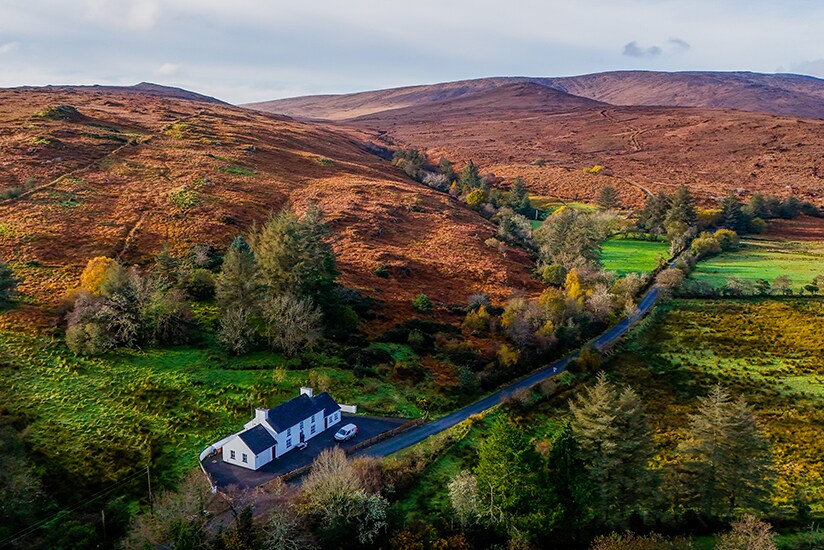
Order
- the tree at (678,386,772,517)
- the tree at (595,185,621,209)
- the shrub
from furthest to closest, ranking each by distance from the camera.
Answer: the tree at (595,185,621,209)
the shrub
the tree at (678,386,772,517)

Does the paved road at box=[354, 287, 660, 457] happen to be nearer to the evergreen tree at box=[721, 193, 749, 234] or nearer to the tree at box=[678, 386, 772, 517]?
the tree at box=[678, 386, 772, 517]

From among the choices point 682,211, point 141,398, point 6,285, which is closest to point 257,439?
point 141,398

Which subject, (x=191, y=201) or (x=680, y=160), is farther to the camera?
(x=680, y=160)

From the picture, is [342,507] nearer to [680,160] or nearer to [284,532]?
[284,532]

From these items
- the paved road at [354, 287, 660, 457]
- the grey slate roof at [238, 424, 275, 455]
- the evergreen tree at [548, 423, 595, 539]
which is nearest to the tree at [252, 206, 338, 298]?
the grey slate roof at [238, 424, 275, 455]

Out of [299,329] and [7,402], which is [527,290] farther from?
[7,402]
